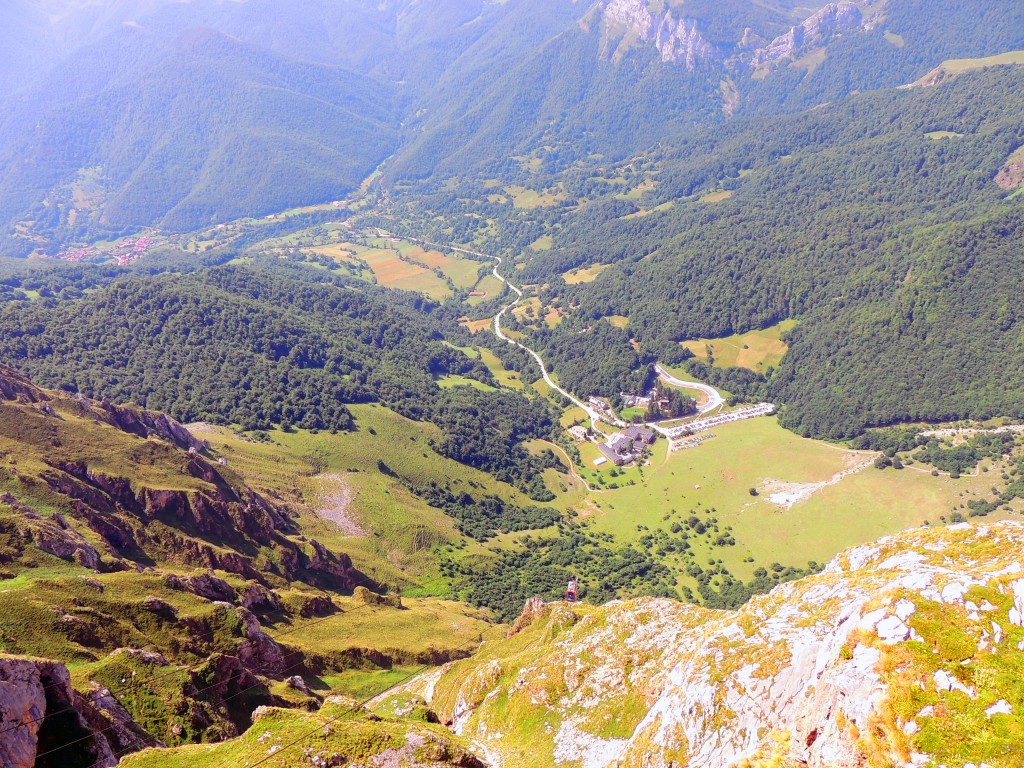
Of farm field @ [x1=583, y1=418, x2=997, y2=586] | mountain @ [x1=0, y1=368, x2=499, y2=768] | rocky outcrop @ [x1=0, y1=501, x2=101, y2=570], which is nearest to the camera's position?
mountain @ [x1=0, y1=368, x2=499, y2=768]

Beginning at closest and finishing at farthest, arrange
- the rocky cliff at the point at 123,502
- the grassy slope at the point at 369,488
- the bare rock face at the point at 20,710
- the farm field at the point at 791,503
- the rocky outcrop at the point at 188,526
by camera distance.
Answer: the bare rock face at the point at 20,710
the rocky cliff at the point at 123,502
the rocky outcrop at the point at 188,526
the grassy slope at the point at 369,488
the farm field at the point at 791,503

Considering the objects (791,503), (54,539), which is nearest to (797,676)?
(54,539)

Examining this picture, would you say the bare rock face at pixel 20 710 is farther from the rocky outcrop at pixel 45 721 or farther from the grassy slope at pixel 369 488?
the grassy slope at pixel 369 488

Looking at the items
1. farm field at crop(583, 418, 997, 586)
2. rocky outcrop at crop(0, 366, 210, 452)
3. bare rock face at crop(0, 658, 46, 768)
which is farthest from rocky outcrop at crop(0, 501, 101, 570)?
farm field at crop(583, 418, 997, 586)

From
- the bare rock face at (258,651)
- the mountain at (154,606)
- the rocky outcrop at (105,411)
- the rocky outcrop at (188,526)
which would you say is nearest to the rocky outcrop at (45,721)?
the mountain at (154,606)

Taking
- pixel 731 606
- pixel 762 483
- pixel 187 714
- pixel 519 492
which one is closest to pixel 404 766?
pixel 187 714

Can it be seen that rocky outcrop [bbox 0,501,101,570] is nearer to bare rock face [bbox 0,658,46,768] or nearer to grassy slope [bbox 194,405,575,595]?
bare rock face [bbox 0,658,46,768]

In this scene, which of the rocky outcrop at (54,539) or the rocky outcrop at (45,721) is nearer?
Answer: the rocky outcrop at (45,721)

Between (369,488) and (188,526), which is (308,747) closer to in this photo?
(188,526)
